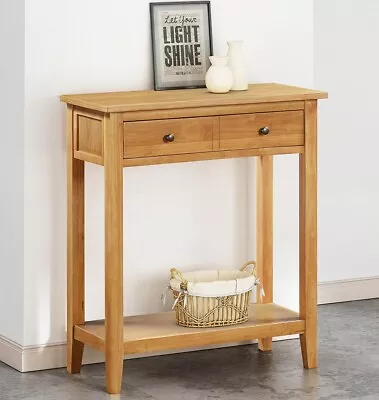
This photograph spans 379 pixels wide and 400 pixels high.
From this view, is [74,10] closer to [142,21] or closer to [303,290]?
[142,21]

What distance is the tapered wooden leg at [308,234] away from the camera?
438 centimetres

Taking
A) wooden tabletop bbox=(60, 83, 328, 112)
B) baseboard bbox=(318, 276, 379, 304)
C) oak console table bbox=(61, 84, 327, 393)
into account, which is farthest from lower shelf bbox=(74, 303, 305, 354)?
baseboard bbox=(318, 276, 379, 304)

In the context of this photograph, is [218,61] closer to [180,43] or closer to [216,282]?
[180,43]

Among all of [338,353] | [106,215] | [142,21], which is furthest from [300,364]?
[142,21]

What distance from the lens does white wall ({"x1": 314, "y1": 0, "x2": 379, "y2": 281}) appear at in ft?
17.7

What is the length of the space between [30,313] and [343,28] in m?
2.08

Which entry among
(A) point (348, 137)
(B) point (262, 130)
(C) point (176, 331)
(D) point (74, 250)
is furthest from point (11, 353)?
(A) point (348, 137)

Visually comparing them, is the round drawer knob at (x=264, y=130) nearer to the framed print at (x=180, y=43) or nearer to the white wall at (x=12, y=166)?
the framed print at (x=180, y=43)

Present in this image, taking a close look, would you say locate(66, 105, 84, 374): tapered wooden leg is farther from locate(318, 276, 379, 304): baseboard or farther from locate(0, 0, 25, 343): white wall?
locate(318, 276, 379, 304): baseboard

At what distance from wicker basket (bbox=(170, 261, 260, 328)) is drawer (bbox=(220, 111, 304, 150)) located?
54cm

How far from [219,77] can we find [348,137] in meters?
1.34

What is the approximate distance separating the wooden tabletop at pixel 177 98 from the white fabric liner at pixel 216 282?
0.69 metres

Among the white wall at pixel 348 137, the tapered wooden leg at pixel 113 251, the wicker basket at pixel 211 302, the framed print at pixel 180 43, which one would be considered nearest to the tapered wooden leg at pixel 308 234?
the wicker basket at pixel 211 302

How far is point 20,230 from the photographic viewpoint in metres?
4.39
